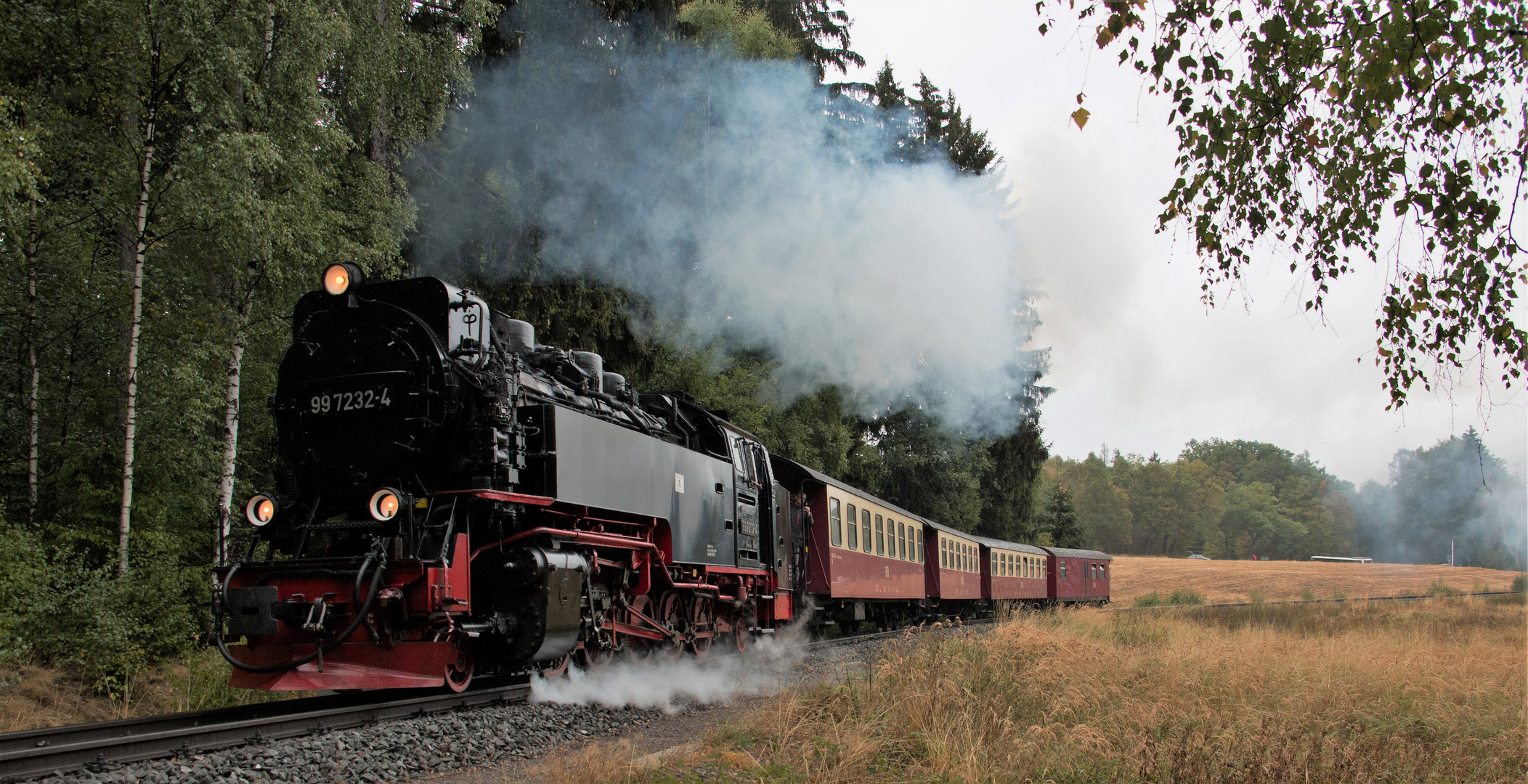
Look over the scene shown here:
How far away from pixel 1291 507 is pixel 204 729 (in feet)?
346

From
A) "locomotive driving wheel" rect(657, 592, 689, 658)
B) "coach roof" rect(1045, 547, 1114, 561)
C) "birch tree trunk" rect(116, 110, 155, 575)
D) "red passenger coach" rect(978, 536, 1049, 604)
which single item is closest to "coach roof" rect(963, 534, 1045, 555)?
"red passenger coach" rect(978, 536, 1049, 604)

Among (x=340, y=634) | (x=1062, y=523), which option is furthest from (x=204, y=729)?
(x=1062, y=523)

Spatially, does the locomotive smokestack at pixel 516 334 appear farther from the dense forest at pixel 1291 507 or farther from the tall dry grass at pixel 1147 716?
the dense forest at pixel 1291 507

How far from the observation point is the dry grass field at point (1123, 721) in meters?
4.68

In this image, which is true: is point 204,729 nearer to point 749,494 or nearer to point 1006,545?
point 749,494

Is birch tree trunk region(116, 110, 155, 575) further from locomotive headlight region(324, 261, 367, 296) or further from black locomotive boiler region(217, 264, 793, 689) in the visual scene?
locomotive headlight region(324, 261, 367, 296)

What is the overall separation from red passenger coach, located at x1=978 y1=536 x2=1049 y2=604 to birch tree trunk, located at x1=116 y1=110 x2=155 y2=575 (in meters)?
17.2

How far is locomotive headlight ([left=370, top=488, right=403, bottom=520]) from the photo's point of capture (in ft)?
19.8

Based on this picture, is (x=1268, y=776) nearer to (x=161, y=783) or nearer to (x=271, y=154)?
(x=161, y=783)

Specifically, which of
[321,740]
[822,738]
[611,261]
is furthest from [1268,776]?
[611,261]

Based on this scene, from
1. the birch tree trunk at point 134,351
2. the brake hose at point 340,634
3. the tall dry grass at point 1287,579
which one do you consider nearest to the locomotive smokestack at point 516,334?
the brake hose at point 340,634

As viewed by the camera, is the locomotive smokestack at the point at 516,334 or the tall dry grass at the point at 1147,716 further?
the locomotive smokestack at the point at 516,334

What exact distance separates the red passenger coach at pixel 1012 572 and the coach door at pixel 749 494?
11.9 metres

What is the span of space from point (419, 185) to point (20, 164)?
7.25 meters
